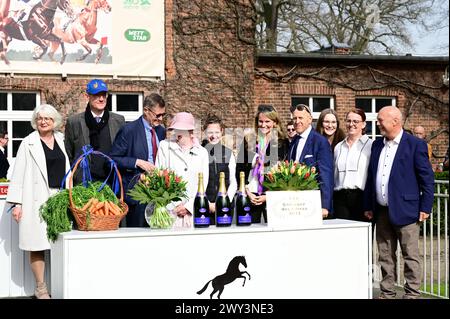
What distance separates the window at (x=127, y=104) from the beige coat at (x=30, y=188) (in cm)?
860

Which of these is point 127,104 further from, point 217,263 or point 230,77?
point 217,263

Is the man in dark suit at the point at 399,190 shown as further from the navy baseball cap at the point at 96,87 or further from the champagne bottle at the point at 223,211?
the navy baseball cap at the point at 96,87

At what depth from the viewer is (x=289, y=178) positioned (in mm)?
4746

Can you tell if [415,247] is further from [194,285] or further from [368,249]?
[194,285]

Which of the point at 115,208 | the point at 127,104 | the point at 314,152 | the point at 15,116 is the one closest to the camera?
the point at 115,208

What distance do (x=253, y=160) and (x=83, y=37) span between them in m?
9.36

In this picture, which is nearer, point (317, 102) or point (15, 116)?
point (15, 116)

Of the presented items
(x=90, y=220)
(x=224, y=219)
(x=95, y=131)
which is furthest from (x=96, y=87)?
(x=224, y=219)

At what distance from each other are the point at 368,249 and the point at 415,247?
1.21 meters

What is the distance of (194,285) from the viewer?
4.52 meters

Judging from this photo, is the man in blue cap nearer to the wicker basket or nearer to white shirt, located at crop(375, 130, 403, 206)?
the wicker basket

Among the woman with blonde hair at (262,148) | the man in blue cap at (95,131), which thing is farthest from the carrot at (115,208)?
the man in blue cap at (95,131)

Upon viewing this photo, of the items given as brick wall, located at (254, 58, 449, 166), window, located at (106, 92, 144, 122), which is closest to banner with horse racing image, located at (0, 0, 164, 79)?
window, located at (106, 92, 144, 122)

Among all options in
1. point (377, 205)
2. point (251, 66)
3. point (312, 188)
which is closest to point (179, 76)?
point (251, 66)
